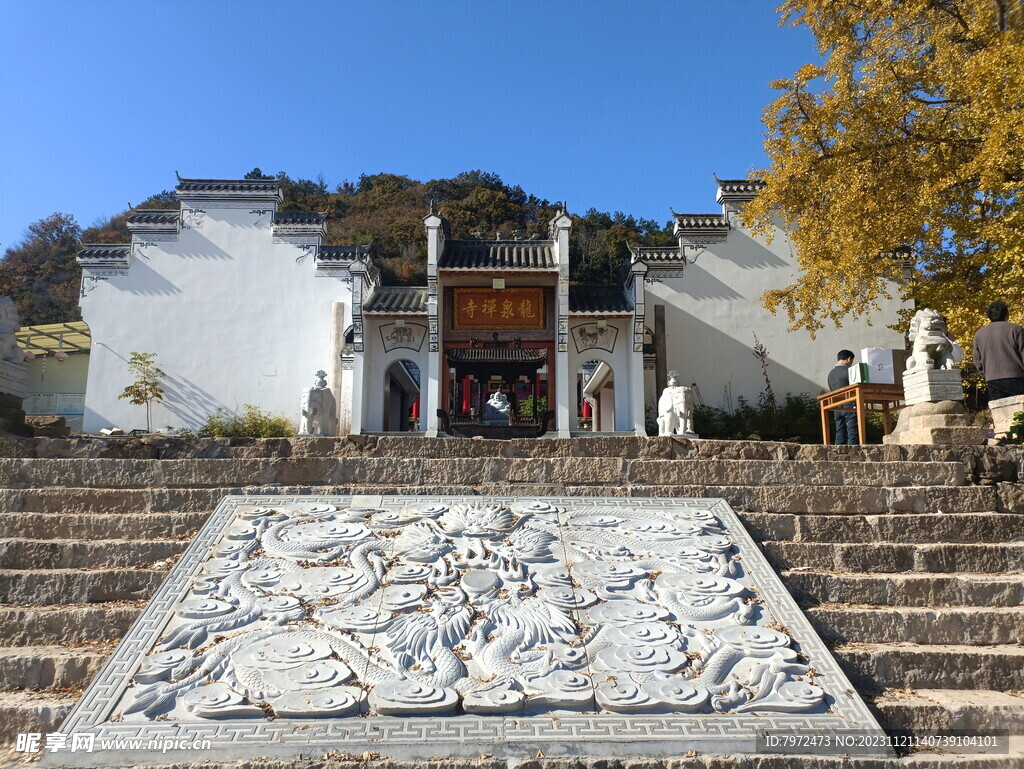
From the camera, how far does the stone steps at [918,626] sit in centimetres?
417

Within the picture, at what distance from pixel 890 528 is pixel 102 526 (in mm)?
5389

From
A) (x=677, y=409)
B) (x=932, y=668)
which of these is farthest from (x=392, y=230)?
(x=932, y=668)

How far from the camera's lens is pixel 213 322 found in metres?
17.0

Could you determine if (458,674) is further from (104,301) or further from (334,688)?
(104,301)

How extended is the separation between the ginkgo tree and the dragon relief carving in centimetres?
818

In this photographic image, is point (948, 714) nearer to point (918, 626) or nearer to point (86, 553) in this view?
point (918, 626)

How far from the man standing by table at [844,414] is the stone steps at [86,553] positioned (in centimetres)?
725

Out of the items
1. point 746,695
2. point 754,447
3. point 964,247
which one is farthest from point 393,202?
point 746,695

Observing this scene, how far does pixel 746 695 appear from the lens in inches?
134

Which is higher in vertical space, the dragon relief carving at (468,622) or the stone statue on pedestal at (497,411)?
the stone statue on pedestal at (497,411)

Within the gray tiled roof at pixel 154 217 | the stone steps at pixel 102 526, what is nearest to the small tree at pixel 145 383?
the gray tiled roof at pixel 154 217

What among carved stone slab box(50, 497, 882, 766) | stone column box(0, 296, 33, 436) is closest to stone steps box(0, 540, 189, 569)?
carved stone slab box(50, 497, 882, 766)

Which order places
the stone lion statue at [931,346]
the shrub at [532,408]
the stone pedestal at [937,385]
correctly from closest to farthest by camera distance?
the stone pedestal at [937,385]
the stone lion statue at [931,346]
the shrub at [532,408]

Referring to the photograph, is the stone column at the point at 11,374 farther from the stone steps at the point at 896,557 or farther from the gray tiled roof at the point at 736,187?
the gray tiled roof at the point at 736,187
